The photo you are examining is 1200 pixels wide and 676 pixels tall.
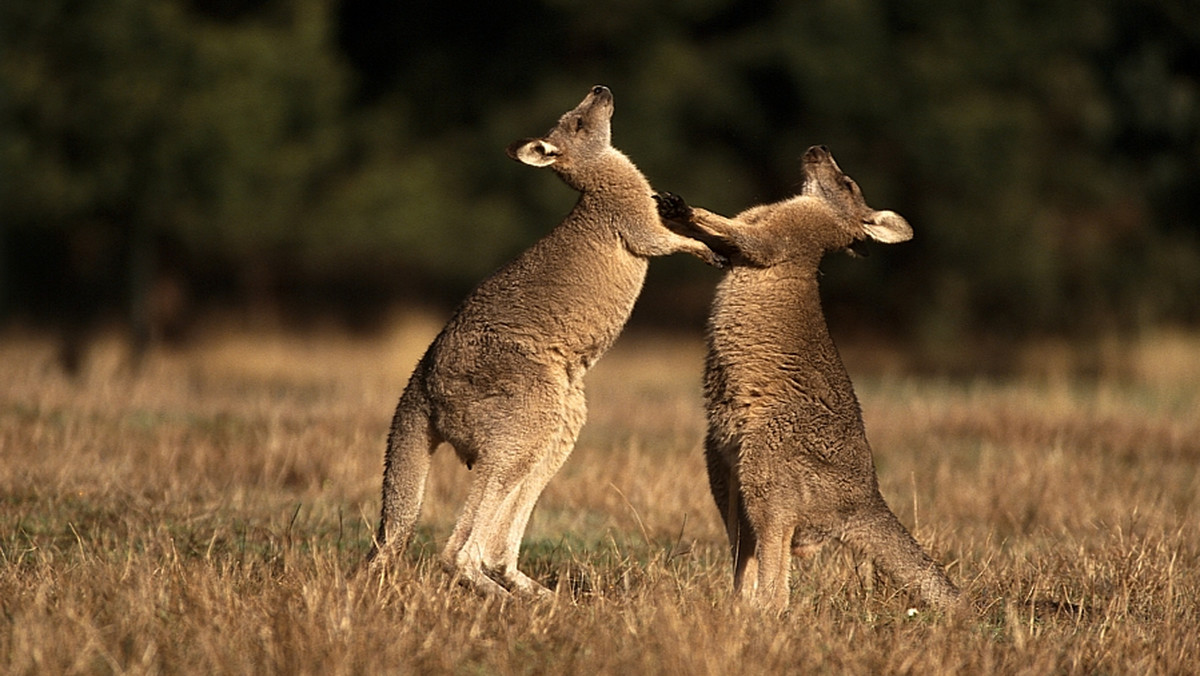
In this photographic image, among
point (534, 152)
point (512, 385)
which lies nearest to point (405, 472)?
point (512, 385)

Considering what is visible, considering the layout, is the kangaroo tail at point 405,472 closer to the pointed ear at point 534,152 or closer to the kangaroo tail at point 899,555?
the pointed ear at point 534,152

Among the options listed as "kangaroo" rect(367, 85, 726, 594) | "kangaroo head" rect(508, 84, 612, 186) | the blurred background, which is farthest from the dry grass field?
the blurred background

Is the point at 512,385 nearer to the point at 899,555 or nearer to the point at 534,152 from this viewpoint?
the point at 534,152

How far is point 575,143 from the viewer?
7020 millimetres

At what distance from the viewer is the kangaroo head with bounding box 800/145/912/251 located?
6934mm

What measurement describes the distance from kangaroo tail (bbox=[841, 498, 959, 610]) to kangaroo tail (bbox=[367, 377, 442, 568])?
5.63ft

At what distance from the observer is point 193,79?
722 inches

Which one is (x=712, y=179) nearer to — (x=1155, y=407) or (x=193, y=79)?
(x=193, y=79)

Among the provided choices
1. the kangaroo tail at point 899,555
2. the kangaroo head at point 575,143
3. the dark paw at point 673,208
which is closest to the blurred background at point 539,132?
the kangaroo head at point 575,143

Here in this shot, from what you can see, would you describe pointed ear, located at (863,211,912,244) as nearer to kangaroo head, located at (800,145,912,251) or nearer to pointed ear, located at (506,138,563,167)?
kangaroo head, located at (800,145,912,251)

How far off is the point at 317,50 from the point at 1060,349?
1221 cm

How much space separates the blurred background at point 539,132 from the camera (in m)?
18.5

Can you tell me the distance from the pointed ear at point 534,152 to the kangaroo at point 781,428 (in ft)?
1.90

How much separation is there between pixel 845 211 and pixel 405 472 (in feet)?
8.05
